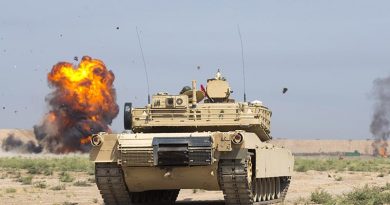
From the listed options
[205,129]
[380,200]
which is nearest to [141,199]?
[205,129]

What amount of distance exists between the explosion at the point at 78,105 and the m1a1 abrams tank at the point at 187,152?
48374 mm

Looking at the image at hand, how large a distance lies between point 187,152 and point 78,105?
6047 centimetres

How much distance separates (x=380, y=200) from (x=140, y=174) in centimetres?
809

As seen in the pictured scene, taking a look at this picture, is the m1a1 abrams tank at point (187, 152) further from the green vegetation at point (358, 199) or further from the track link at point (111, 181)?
the green vegetation at point (358, 199)

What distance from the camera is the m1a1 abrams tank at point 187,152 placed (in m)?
22.3

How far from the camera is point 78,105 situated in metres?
81.6

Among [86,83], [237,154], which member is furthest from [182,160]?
[86,83]

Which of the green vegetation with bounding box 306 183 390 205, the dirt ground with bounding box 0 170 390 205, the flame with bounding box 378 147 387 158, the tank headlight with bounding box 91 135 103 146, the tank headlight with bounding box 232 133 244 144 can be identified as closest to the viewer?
the tank headlight with bounding box 232 133 244 144

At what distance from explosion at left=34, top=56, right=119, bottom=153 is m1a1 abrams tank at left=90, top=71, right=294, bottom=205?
48.4m

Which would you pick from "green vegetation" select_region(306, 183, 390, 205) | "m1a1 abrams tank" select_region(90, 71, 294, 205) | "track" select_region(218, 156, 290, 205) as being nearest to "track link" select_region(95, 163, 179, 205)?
"m1a1 abrams tank" select_region(90, 71, 294, 205)

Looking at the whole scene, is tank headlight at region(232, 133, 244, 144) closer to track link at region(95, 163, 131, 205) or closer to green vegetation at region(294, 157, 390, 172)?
track link at region(95, 163, 131, 205)

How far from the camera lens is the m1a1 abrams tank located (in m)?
22.3

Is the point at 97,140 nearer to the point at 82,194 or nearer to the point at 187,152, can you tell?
the point at 187,152

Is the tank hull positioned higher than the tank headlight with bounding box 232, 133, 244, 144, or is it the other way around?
the tank headlight with bounding box 232, 133, 244, 144
